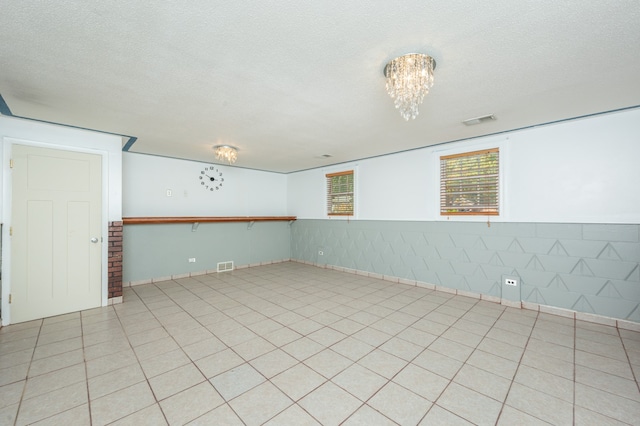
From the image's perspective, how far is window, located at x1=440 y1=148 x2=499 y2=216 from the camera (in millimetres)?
3852

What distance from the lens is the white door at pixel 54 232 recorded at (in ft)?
10.3

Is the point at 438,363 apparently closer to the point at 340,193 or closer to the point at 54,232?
the point at 340,193

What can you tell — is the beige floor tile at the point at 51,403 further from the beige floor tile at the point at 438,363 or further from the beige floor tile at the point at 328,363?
the beige floor tile at the point at 438,363

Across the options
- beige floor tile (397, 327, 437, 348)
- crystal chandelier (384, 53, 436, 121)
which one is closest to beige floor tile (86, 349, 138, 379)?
beige floor tile (397, 327, 437, 348)

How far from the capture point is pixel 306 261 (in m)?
6.77

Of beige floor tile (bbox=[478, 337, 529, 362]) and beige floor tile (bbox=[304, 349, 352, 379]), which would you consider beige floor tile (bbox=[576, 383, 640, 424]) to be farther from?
beige floor tile (bbox=[304, 349, 352, 379])

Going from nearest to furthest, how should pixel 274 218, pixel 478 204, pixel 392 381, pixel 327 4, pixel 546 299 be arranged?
pixel 327 4
pixel 392 381
pixel 546 299
pixel 478 204
pixel 274 218

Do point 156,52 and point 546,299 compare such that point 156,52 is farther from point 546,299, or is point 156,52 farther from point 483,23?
point 546,299

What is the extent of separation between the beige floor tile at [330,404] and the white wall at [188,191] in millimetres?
4741

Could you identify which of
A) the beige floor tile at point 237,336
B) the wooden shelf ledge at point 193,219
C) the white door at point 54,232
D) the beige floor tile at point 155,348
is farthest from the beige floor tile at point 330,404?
the wooden shelf ledge at point 193,219

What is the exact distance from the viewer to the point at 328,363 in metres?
2.27

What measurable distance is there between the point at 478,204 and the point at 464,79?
2.34 meters

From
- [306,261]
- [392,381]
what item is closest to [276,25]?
[392,381]

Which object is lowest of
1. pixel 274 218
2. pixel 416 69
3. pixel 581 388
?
pixel 581 388
